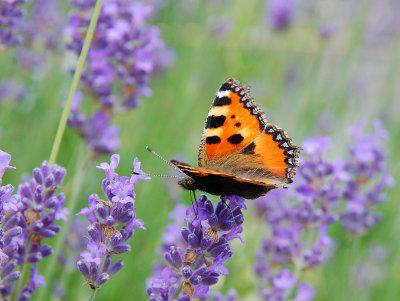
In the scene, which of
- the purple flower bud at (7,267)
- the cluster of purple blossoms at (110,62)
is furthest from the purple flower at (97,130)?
the purple flower bud at (7,267)

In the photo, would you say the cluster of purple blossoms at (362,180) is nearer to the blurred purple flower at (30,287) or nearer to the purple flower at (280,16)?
the blurred purple flower at (30,287)

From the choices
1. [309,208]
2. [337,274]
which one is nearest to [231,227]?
[309,208]

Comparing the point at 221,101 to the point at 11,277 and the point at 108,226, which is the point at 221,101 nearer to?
the point at 108,226

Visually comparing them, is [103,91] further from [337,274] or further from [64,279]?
[337,274]

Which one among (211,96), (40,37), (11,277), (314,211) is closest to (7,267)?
(11,277)

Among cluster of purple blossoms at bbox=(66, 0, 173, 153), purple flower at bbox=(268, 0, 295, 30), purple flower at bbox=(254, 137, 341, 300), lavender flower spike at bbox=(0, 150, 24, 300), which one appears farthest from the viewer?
purple flower at bbox=(268, 0, 295, 30)

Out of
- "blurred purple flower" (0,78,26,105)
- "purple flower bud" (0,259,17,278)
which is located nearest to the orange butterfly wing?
"purple flower bud" (0,259,17,278)

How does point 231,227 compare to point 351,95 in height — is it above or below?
below

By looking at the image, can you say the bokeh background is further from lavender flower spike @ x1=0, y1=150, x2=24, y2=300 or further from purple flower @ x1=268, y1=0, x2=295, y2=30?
lavender flower spike @ x1=0, y1=150, x2=24, y2=300
